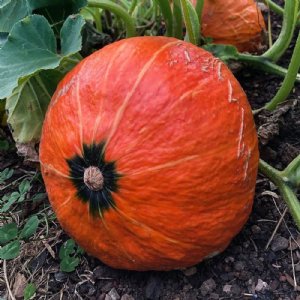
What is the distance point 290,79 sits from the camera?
5.44 feet

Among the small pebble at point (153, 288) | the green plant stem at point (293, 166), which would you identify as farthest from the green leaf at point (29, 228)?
the green plant stem at point (293, 166)

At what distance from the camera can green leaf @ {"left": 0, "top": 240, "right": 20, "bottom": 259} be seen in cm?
148

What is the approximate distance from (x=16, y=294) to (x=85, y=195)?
40 cm

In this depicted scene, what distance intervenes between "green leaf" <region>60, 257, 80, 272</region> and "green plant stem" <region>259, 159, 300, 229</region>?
Result: 22.2 inches

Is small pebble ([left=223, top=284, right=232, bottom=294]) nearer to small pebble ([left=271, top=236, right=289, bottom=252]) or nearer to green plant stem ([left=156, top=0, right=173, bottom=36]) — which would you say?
small pebble ([left=271, top=236, right=289, bottom=252])

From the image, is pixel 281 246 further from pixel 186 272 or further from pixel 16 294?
pixel 16 294

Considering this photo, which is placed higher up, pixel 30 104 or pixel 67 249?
pixel 30 104

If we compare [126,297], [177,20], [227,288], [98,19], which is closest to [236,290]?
[227,288]

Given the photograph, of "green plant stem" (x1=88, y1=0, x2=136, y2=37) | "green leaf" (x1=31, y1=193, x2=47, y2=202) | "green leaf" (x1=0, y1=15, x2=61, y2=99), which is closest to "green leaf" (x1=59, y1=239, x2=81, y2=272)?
"green leaf" (x1=31, y1=193, x2=47, y2=202)

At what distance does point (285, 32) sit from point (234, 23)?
0.22m

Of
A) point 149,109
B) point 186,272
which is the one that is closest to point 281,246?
point 186,272

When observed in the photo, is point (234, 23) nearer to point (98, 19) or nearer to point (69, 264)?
Answer: point (98, 19)

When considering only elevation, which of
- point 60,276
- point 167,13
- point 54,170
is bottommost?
point 60,276

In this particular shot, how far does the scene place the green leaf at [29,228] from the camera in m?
1.53
